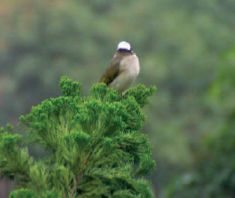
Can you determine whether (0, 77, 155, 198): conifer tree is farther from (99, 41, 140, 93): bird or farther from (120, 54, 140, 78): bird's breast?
(120, 54, 140, 78): bird's breast

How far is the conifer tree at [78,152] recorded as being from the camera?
538 centimetres

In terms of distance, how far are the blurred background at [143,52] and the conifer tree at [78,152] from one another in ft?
128

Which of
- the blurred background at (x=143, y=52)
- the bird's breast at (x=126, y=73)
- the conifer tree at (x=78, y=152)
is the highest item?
the blurred background at (x=143, y=52)

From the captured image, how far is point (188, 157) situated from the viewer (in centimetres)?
4738

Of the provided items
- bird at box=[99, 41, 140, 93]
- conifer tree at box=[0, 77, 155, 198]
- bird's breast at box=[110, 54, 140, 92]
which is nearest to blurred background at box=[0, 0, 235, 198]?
bird at box=[99, 41, 140, 93]

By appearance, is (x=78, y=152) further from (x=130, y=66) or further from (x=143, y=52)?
(x=143, y=52)

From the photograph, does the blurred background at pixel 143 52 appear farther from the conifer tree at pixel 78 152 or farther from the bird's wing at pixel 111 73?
the conifer tree at pixel 78 152

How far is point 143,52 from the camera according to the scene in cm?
5956

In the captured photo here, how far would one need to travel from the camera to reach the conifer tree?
5383 millimetres

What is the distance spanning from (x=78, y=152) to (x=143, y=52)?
54217 mm

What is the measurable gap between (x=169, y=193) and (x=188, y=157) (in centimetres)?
3004

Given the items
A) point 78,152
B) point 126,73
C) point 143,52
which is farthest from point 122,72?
point 143,52

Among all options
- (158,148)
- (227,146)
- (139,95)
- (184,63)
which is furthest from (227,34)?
(139,95)

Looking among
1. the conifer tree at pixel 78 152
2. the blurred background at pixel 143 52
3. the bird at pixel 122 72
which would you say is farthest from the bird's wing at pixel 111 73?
the blurred background at pixel 143 52
